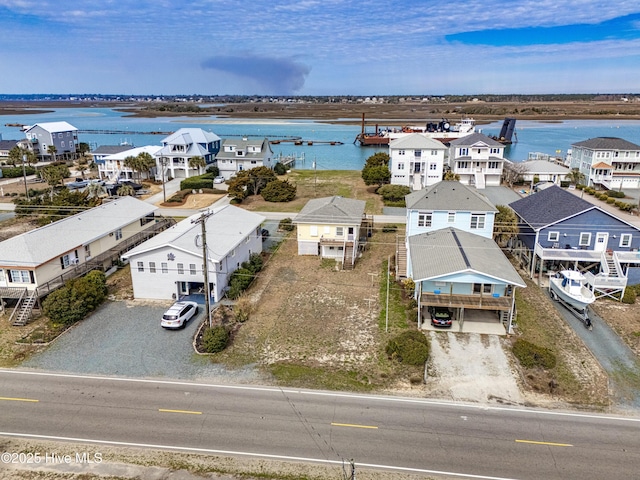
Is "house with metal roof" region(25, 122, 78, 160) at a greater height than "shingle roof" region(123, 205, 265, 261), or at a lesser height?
greater

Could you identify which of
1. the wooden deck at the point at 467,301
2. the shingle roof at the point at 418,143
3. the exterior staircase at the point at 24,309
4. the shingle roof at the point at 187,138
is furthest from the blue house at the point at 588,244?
the shingle roof at the point at 187,138

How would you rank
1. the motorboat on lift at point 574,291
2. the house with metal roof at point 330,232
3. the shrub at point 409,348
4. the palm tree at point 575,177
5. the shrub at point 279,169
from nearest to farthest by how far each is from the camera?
the shrub at point 409,348 < the motorboat on lift at point 574,291 < the house with metal roof at point 330,232 < the palm tree at point 575,177 < the shrub at point 279,169

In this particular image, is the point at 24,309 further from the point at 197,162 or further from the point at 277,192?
the point at 197,162

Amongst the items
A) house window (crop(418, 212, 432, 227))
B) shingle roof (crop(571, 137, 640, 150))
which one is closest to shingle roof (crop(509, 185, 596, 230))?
house window (crop(418, 212, 432, 227))

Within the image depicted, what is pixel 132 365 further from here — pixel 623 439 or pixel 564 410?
pixel 623 439

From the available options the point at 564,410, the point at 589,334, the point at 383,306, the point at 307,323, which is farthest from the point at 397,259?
the point at 564,410

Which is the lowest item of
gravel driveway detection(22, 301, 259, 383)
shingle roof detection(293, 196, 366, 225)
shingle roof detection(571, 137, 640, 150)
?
gravel driveway detection(22, 301, 259, 383)

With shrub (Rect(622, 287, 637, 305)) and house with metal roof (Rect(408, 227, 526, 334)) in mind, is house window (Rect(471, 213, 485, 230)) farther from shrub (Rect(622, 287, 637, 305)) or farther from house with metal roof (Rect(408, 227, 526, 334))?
shrub (Rect(622, 287, 637, 305))

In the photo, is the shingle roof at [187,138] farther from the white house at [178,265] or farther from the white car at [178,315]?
the white car at [178,315]
